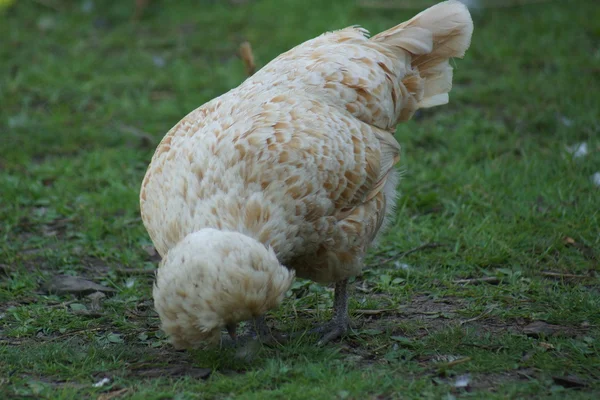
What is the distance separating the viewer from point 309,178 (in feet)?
12.8

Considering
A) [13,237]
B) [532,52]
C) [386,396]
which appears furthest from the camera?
[532,52]

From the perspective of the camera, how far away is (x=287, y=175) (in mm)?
3824

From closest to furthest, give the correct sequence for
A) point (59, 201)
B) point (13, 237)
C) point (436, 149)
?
point (13, 237) < point (59, 201) < point (436, 149)

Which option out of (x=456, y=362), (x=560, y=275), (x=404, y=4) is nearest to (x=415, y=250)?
(x=560, y=275)

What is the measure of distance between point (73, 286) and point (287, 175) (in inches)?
72.4

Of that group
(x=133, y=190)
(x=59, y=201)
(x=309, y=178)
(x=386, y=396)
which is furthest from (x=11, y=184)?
(x=386, y=396)

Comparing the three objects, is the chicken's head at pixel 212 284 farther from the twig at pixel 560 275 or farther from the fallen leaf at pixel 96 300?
the twig at pixel 560 275

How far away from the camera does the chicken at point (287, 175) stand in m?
3.38

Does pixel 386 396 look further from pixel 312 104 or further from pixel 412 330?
pixel 312 104

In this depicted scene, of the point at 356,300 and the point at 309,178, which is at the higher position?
the point at 309,178

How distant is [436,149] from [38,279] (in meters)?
3.43

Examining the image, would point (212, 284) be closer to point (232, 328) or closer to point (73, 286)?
point (232, 328)

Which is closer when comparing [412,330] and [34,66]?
[412,330]

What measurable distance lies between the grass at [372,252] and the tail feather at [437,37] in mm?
1187
